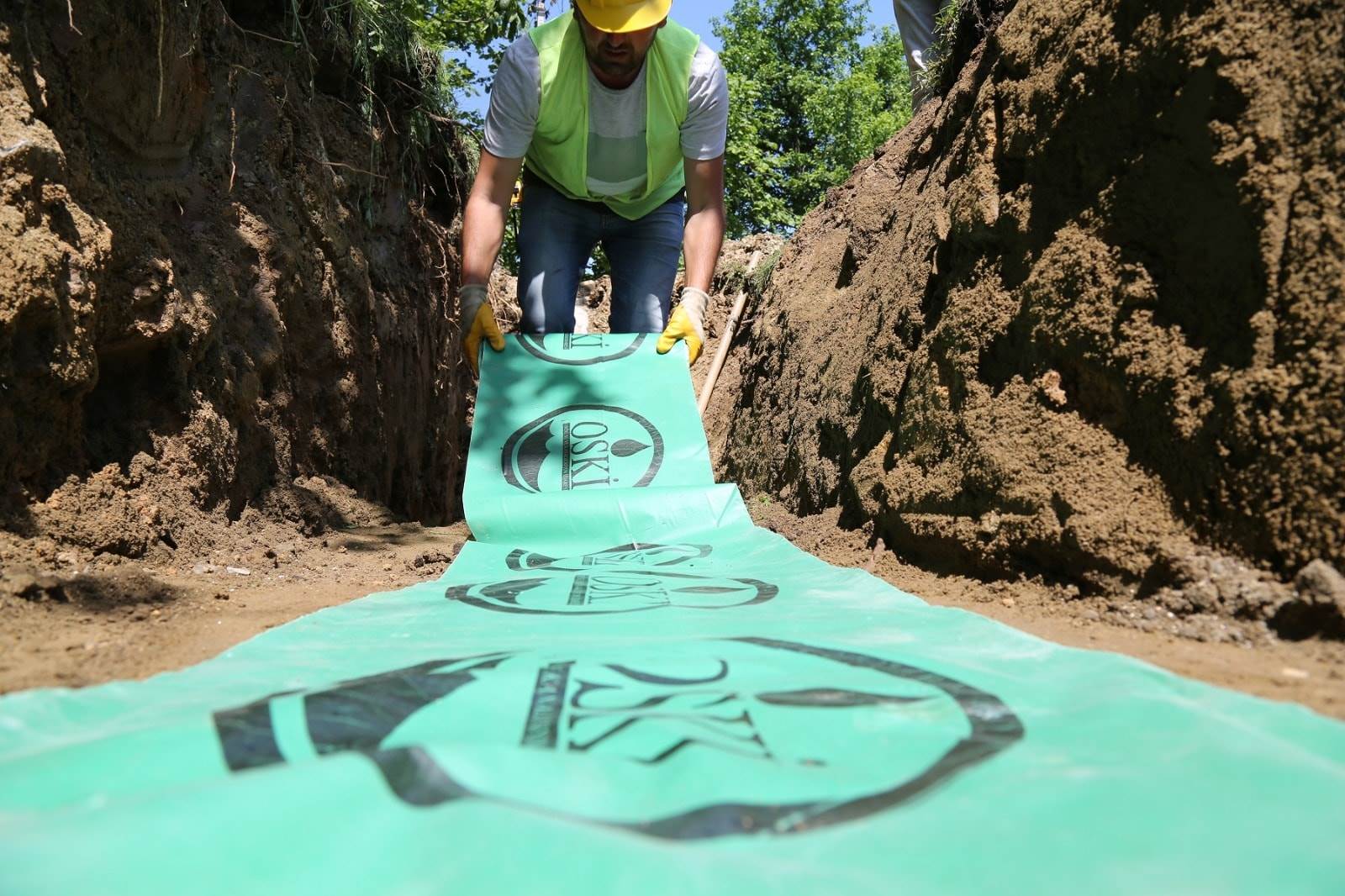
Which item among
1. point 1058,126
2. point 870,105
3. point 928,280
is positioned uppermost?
point 870,105

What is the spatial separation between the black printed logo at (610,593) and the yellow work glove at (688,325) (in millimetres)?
1488

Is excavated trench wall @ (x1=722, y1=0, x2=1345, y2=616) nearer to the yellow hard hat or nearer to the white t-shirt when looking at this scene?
the white t-shirt

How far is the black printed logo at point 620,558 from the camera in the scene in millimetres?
2662

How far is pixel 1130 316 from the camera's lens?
2008 millimetres

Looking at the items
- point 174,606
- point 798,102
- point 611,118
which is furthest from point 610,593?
point 798,102

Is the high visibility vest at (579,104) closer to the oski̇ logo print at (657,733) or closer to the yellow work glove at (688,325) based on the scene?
the yellow work glove at (688,325)

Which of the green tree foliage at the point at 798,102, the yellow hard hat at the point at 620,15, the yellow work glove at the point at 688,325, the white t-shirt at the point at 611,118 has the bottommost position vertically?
the yellow work glove at the point at 688,325

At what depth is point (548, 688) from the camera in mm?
1324

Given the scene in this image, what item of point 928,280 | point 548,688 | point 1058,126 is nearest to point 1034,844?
point 548,688

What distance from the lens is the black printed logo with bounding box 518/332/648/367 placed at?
3.80 m

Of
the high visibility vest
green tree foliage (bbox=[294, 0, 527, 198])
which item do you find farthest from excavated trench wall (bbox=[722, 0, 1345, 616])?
green tree foliage (bbox=[294, 0, 527, 198])

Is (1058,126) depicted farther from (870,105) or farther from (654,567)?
(870,105)

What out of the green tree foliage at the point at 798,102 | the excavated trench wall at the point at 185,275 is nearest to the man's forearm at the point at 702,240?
the excavated trench wall at the point at 185,275

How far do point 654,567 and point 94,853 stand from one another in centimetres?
188
